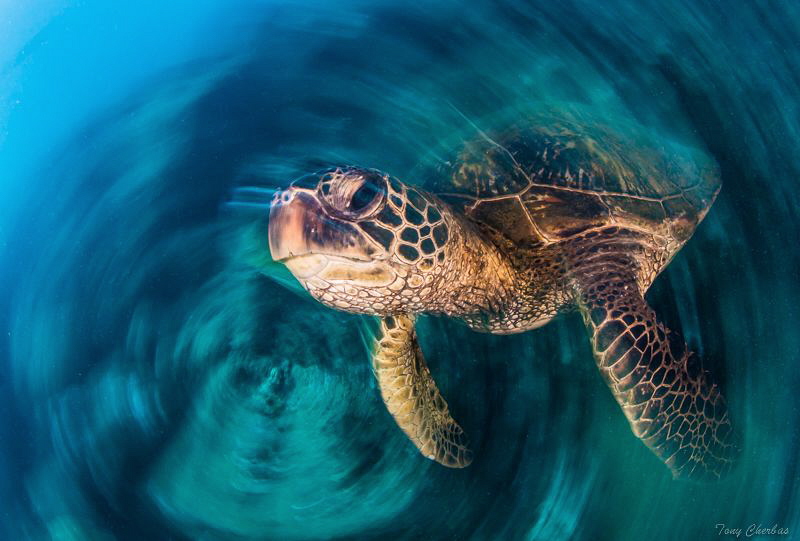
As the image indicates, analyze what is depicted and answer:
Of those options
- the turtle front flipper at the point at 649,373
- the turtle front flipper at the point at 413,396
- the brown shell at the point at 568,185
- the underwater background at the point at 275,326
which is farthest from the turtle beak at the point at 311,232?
the underwater background at the point at 275,326

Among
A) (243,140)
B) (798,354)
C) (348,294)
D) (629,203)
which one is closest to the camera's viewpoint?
(348,294)

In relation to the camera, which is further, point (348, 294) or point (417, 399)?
point (417, 399)

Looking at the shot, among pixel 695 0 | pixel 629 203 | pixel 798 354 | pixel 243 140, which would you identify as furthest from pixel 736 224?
pixel 243 140

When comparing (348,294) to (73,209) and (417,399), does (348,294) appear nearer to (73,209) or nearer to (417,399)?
(417,399)

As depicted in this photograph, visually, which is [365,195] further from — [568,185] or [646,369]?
[646,369]

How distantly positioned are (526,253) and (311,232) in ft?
2.61

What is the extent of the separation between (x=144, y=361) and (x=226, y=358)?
32 cm

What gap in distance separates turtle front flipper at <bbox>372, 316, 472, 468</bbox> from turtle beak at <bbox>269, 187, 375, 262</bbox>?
46 cm

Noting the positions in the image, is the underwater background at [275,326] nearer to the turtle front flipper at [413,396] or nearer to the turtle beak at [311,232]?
the turtle front flipper at [413,396]

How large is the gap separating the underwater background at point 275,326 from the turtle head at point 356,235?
79cm

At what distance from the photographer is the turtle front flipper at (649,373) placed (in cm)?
160

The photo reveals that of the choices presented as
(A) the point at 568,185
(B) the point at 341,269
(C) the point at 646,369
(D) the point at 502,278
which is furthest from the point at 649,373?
(B) the point at 341,269

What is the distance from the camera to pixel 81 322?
2.27 metres

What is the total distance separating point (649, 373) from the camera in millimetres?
1598
